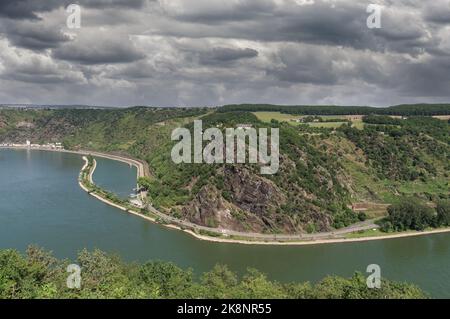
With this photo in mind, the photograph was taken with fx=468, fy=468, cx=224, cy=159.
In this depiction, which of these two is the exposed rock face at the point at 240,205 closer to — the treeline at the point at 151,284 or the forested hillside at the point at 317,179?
the forested hillside at the point at 317,179

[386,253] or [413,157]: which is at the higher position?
[413,157]

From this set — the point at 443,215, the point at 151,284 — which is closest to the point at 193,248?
the point at 151,284

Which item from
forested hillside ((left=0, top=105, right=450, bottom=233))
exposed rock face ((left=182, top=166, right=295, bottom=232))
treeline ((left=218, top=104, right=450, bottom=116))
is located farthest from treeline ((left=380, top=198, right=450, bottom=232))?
treeline ((left=218, top=104, right=450, bottom=116))

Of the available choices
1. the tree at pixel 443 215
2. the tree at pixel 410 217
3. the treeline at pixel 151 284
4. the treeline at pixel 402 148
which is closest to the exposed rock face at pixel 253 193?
the tree at pixel 410 217

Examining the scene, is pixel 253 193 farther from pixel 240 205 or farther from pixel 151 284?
pixel 151 284

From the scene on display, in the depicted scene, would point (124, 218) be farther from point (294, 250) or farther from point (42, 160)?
point (42, 160)

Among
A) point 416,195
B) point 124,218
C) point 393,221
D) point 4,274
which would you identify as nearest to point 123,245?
point 124,218
